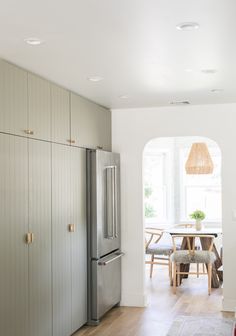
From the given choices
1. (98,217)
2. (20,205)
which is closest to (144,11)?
(20,205)

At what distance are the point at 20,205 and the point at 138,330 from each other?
2124 mm

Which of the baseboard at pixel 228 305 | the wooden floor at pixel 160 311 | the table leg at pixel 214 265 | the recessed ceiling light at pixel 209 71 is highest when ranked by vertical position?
the recessed ceiling light at pixel 209 71

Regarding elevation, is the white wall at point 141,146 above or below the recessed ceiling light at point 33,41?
below

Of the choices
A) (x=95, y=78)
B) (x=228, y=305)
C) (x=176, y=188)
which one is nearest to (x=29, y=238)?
(x=95, y=78)

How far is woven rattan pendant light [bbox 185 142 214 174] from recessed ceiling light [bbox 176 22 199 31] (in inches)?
214

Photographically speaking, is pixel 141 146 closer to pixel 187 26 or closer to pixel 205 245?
pixel 205 245

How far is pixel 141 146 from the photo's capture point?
6582 millimetres

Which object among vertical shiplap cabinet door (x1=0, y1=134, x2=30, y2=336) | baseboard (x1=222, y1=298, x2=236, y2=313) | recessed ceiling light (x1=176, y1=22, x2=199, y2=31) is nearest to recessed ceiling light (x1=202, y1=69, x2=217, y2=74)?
recessed ceiling light (x1=176, y1=22, x2=199, y2=31)

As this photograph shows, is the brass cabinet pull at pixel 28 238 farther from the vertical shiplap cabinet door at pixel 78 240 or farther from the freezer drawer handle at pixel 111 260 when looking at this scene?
the freezer drawer handle at pixel 111 260

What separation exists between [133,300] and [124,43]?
3.84 meters

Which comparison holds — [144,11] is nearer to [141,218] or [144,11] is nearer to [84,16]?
[84,16]

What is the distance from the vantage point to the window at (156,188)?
9.59 meters

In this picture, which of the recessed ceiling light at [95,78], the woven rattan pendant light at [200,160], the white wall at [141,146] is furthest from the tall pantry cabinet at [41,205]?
the woven rattan pendant light at [200,160]

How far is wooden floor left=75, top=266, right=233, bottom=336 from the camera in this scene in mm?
5480
